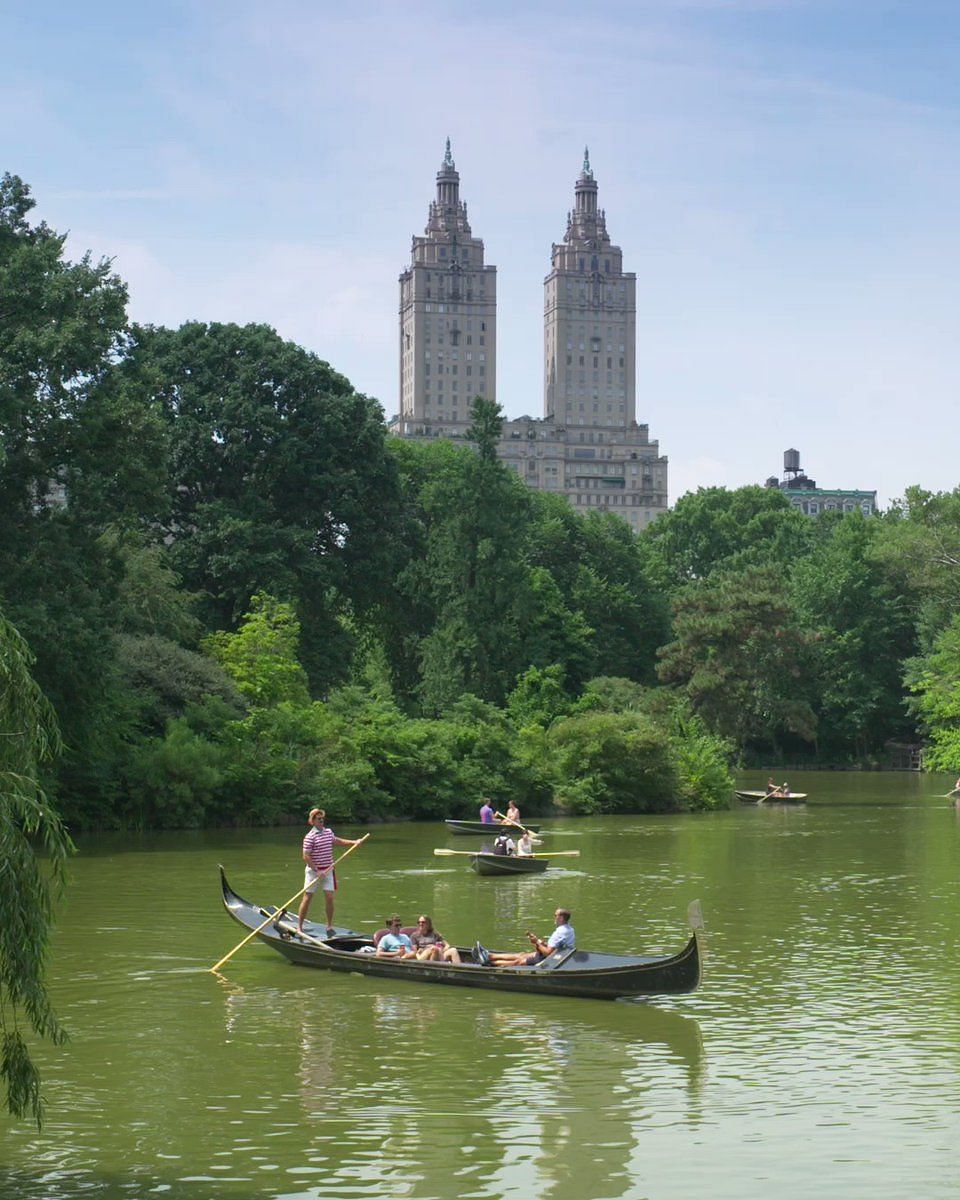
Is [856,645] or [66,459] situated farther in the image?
[856,645]

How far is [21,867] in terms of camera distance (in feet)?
33.4

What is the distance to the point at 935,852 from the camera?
1460 inches

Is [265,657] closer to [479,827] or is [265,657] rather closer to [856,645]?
[479,827]

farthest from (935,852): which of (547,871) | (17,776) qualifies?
(17,776)

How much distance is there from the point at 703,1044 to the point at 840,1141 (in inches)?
141

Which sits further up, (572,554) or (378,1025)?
(572,554)

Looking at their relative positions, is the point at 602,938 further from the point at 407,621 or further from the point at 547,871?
the point at 407,621

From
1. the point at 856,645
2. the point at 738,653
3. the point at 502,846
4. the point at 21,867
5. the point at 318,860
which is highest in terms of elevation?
the point at 856,645

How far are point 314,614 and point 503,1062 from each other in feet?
129

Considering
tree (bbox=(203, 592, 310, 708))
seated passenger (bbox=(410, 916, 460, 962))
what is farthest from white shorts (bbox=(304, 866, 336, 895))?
tree (bbox=(203, 592, 310, 708))

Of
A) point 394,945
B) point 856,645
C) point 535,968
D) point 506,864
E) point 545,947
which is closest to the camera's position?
point 535,968

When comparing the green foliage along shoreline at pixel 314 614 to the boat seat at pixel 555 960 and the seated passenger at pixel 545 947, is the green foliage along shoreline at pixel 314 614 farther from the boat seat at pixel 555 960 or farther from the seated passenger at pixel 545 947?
the boat seat at pixel 555 960

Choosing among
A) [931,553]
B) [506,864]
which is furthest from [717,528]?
[506,864]

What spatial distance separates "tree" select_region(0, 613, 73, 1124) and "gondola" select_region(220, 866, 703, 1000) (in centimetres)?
804
